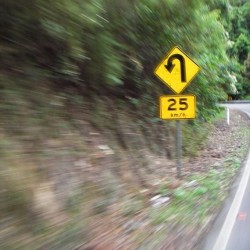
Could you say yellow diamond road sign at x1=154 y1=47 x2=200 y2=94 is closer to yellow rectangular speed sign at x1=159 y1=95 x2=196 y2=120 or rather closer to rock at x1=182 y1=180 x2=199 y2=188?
yellow rectangular speed sign at x1=159 y1=95 x2=196 y2=120

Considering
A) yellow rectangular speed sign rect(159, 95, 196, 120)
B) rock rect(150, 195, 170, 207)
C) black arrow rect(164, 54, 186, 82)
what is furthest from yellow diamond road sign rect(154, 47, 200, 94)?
rock rect(150, 195, 170, 207)

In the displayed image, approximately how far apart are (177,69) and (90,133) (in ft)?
8.92

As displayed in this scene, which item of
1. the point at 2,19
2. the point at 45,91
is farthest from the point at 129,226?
the point at 2,19

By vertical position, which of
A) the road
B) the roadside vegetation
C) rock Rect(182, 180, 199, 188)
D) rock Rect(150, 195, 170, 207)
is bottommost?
the road

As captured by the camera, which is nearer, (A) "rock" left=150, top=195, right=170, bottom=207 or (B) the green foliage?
(B) the green foliage

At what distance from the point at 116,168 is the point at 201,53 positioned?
23.0 feet

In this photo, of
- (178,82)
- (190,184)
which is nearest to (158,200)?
(190,184)

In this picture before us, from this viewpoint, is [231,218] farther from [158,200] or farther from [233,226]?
[158,200]

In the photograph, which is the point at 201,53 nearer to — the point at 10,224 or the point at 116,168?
the point at 116,168

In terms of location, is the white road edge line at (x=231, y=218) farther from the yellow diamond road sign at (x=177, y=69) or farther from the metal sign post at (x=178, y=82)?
the yellow diamond road sign at (x=177, y=69)

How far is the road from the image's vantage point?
19.2ft

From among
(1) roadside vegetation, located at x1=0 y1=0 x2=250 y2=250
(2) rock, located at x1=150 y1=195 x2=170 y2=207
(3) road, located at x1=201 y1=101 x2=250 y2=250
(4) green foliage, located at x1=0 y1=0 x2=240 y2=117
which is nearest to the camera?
(1) roadside vegetation, located at x1=0 y1=0 x2=250 y2=250

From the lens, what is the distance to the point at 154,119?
40.6ft

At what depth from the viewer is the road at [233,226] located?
5848 millimetres
